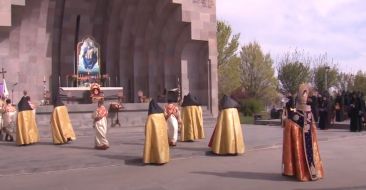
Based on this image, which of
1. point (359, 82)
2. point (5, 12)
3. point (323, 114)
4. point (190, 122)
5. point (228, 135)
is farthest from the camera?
point (359, 82)

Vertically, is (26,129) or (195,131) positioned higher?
(26,129)

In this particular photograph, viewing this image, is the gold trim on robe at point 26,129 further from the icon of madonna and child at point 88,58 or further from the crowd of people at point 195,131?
the icon of madonna and child at point 88,58

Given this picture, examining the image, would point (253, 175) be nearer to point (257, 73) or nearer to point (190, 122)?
point (190, 122)

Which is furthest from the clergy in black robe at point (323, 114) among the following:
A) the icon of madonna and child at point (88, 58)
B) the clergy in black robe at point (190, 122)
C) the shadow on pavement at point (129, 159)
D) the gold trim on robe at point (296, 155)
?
the gold trim on robe at point (296, 155)

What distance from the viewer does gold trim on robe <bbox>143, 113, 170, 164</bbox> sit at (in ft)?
36.3

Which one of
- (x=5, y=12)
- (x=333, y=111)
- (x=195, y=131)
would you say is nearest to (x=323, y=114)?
(x=333, y=111)

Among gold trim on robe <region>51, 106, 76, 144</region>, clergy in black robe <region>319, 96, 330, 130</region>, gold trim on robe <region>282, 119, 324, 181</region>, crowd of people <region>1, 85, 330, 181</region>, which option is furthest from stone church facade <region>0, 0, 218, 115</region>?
gold trim on robe <region>282, 119, 324, 181</region>

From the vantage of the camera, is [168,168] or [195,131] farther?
[195,131]

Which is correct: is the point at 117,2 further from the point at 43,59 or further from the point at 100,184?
the point at 100,184

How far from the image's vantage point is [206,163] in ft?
37.1

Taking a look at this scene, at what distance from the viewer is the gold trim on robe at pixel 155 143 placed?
36.3 feet

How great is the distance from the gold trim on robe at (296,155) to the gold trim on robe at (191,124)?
658cm

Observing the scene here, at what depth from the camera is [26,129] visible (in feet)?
49.4

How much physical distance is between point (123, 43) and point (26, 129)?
1419 centimetres
